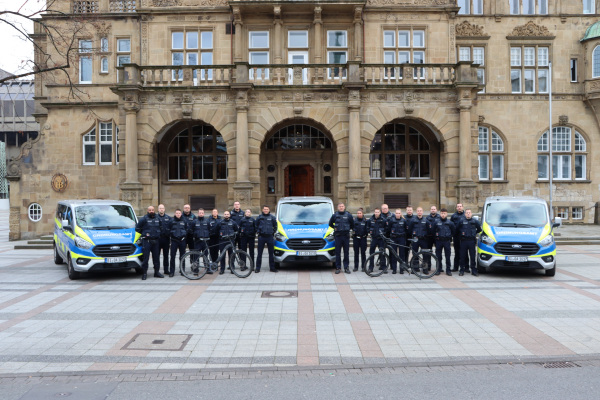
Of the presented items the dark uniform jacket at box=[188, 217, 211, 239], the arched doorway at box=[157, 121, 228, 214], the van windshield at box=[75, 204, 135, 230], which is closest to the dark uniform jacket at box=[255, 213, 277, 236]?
the dark uniform jacket at box=[188, 217, 211, 239]

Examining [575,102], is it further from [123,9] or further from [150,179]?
[123,9]

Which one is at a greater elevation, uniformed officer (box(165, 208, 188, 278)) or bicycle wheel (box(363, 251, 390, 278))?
uniformed officer (box(165, 208, 188, 278))

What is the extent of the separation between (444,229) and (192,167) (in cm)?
1466

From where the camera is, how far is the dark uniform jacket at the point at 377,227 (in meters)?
13.4

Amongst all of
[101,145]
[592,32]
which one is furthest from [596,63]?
[101,145]

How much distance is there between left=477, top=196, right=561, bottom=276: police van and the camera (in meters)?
12.2

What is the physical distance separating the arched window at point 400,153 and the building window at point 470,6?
6.99 meters

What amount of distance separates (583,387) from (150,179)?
1789 centimetres

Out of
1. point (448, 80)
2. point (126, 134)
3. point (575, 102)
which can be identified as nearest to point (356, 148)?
point (448, 80)

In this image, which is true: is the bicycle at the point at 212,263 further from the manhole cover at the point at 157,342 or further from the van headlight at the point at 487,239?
the van headlight at the point at 487,239

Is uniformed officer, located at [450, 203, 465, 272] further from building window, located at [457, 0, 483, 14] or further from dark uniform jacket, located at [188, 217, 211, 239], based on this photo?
building window, located at [457, 0, 483, 14]

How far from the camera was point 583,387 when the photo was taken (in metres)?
5.52

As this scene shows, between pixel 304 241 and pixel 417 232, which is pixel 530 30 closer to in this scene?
pixel 417 232

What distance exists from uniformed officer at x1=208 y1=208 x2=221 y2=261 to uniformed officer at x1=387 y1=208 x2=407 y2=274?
4717 millimetres
